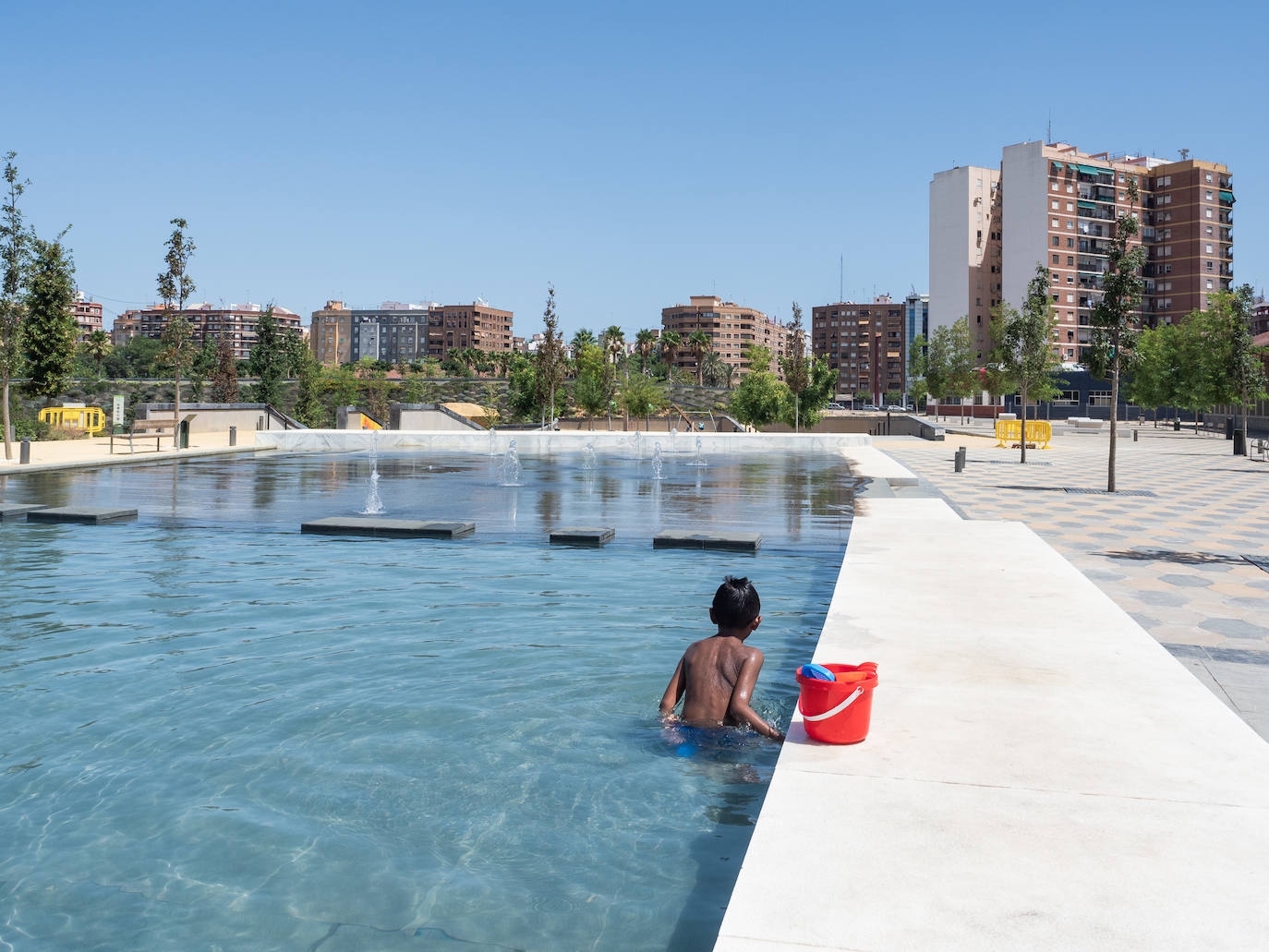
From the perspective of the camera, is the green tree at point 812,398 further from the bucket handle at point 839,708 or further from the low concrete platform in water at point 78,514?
the bucket handle at point 839,708

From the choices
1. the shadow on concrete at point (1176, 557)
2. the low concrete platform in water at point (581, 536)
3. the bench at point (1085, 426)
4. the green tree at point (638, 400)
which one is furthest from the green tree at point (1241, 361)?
the low concrete platform in water at point (581, 536)

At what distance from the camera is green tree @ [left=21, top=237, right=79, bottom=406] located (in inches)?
1204

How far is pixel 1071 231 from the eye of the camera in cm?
11969

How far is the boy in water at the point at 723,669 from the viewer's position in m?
5.38

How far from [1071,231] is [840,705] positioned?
425ft

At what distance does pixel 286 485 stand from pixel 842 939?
68.3ft

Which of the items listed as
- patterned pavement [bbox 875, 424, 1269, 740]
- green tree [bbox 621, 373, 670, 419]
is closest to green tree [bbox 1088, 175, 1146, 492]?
patterned pavement [bbox 875, 424, 1269, 740]

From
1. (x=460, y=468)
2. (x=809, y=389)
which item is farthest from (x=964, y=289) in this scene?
(x=460, y=468)

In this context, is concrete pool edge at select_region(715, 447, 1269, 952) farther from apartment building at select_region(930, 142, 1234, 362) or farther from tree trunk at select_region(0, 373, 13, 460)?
apartment building at select_region(930, 142, 1234, 362)

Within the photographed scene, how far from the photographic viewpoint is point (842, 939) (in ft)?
9.01

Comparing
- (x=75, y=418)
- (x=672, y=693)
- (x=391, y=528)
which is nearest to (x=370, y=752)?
(x=672, y=693)

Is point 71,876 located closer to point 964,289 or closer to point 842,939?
point 842,939

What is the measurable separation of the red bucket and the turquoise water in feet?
1.67

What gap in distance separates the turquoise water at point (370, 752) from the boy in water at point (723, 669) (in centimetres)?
19
